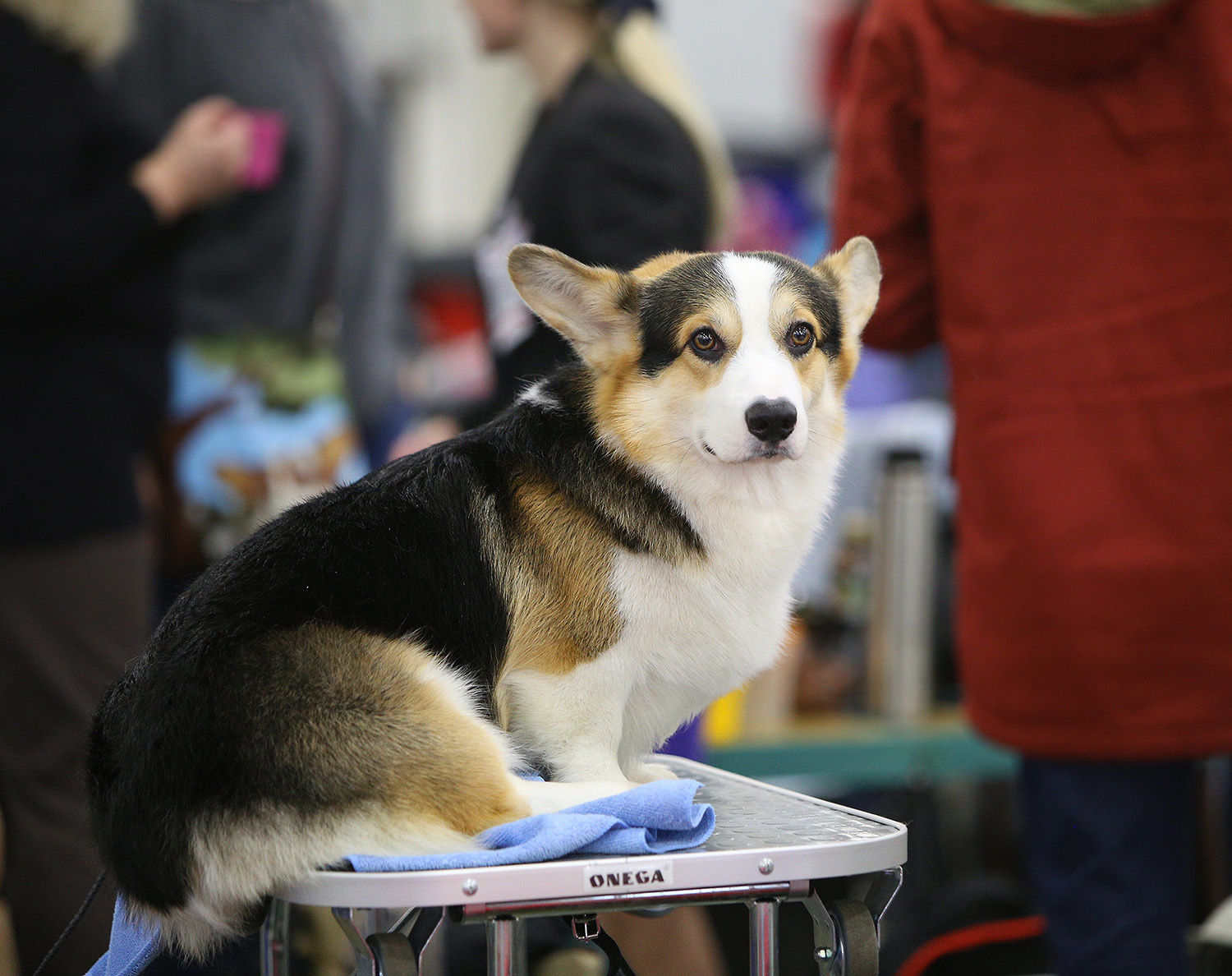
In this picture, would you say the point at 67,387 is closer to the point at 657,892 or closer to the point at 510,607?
the point at 510,607

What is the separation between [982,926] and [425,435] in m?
1.40

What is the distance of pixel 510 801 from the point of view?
1103mm

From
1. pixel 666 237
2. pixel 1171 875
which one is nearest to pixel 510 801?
pixel 666 237

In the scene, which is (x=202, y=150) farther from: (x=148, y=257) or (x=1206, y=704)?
(x=1206, y=704)

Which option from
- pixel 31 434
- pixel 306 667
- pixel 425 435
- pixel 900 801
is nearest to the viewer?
pixel 306 667

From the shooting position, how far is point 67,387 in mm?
1998

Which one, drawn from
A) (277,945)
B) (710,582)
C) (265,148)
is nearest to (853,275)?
(710,582)

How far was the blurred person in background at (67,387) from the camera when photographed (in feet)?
6.20

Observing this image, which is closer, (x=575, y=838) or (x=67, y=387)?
(x=575, y=838)

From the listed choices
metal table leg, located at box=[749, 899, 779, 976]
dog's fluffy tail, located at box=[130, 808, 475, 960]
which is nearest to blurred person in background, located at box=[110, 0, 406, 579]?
dog's fluffy tail, located at box=[130, 808, 475, 960]

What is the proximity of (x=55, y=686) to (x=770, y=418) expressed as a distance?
4.53 ft

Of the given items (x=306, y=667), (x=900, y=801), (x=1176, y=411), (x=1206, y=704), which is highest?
(x=1176, y=411)

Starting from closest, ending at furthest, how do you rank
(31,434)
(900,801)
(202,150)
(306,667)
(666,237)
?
(306,667), (666,237), (31,434), (202,150), (900,801)

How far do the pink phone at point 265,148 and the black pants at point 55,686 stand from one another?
840 mm
